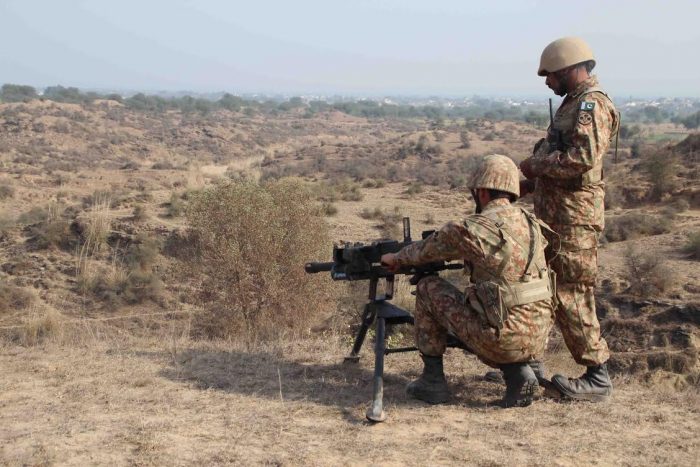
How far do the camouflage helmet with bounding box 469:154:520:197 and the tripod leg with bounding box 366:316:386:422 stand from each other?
1095 millimetres

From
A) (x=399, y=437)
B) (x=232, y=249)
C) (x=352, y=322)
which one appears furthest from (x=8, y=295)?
(x=399, y=437)

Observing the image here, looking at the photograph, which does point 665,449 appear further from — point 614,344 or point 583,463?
point 614,344

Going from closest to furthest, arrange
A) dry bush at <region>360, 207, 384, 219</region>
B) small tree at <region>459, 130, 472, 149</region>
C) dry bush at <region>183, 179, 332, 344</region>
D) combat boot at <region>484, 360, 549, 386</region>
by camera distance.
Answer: combat boot at <region>484, 360, 549, 386</region> → dry bush at <region>183, 179, 332, 344</region> → dry bush at <region>360, 207, 384, 219</region> → small tree at <region>459, 130, 472, 149</region>

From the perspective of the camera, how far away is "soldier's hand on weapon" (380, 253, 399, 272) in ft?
13.8

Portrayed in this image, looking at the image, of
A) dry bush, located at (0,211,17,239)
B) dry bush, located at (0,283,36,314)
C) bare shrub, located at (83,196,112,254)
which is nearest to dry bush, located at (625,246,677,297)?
dry bush, located at (0,283,36,314)

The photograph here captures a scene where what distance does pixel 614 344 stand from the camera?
9.18 metres

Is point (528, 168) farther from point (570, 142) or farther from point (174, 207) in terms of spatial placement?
point (174, 207)

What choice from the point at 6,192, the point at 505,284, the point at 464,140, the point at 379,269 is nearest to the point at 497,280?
the point at 505,284

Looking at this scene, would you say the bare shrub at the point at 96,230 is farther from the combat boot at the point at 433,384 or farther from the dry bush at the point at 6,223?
the combat boot at the point at 433,384

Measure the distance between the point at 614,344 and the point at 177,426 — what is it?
6883 millimetres

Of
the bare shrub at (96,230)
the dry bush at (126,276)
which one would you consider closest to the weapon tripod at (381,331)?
the dry bush at (126,276)

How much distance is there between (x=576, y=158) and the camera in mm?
4109

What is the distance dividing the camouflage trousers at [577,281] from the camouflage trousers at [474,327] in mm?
322

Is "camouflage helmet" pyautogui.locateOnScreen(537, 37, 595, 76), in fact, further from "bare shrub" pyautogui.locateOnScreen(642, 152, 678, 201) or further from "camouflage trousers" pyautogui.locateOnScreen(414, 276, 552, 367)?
"bare shrub" pyautogui.locateOnScreen(642, 152, 678, 201)
